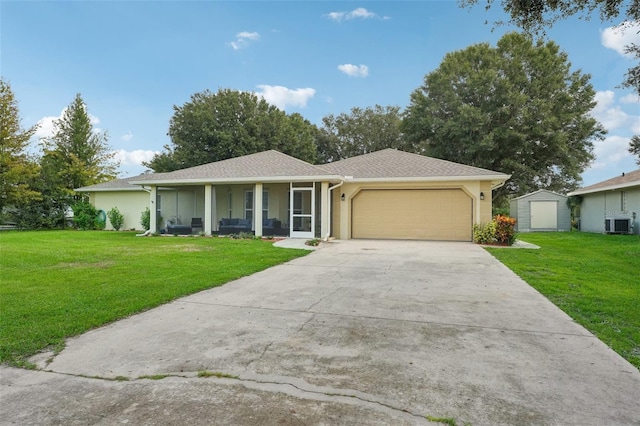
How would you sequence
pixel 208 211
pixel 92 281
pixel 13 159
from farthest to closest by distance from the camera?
pixel 13 159 → pixel 208 211 → pixel 92 281

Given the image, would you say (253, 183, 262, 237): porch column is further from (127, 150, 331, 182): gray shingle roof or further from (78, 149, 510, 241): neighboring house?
(127, 150, 331, 182): gray shingle roof

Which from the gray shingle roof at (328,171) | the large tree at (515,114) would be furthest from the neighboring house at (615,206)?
the gray shingle roof at (328,171)

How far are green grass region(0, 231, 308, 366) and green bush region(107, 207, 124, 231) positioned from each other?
9.93 metres

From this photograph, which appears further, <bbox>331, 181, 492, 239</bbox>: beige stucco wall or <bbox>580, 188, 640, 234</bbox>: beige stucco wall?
<bbox>580, 188, 640, 234</bbox>: beige stucco wall

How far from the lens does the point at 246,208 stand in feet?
58.5

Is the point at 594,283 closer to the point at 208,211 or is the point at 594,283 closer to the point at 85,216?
the point at 208,211

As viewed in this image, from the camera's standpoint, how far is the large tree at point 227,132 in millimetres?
29953

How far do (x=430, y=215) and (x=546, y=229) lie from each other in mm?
10618

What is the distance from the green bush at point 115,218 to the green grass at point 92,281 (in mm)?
9929

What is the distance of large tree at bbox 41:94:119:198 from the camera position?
83.3ft

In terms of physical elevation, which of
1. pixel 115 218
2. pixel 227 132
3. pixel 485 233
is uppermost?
pixel 227 132

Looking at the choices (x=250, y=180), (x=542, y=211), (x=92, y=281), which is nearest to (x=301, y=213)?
(x=250, y=180)

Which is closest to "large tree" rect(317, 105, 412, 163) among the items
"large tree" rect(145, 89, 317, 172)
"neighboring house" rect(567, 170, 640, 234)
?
"large tree" rect(145, 89, 317, 172)

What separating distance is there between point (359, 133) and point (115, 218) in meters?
23.7
